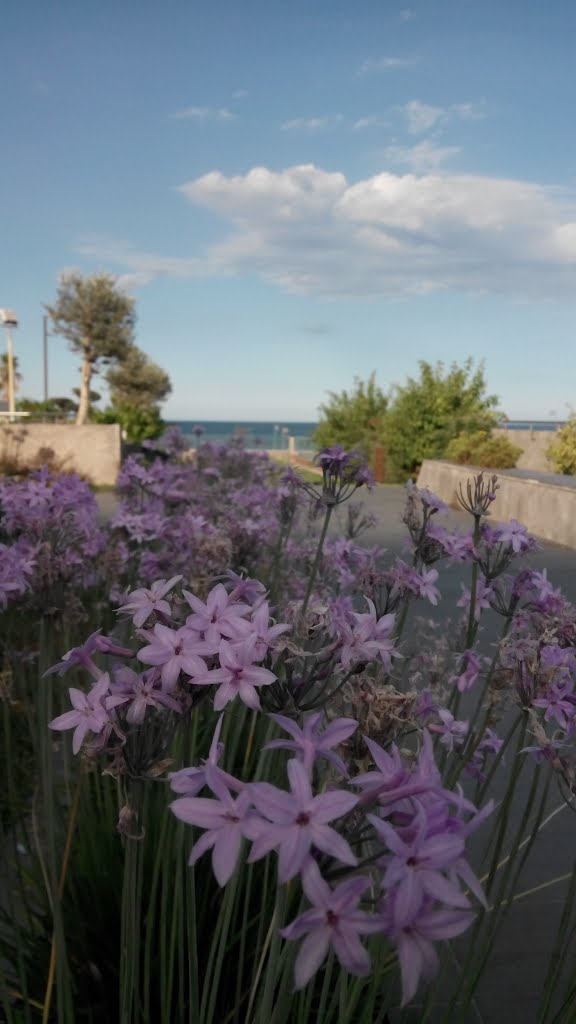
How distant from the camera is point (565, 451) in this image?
65.0 feet

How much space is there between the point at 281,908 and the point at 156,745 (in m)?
0.35

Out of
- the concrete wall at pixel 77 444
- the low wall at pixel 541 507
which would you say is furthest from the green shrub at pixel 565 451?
the concrete wall at pixel 77 444

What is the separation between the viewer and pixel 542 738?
126cm

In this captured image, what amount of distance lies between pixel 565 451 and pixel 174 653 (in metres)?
20.0

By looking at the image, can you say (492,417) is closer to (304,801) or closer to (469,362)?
(469,362)

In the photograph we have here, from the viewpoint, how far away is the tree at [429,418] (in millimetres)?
24859

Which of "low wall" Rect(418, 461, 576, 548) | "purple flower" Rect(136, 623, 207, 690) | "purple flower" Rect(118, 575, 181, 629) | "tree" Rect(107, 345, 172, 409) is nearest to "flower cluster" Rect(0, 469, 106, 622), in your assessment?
"purple flower" Rect(118, 575, 181, 629)

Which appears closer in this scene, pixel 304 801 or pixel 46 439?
pixel 304 801

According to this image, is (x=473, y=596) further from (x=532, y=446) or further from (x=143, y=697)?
(x=532, y=446)

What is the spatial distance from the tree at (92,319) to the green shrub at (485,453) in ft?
71.6

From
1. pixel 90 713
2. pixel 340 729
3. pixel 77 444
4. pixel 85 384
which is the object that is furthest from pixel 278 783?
pixel 85 384

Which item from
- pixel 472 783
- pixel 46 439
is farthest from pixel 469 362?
pixel 472 783

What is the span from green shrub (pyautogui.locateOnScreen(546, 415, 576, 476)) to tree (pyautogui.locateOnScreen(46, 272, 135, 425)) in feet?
77.4

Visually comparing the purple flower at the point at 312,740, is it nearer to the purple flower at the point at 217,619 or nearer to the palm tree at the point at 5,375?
the purple flower at the point at 217,619
